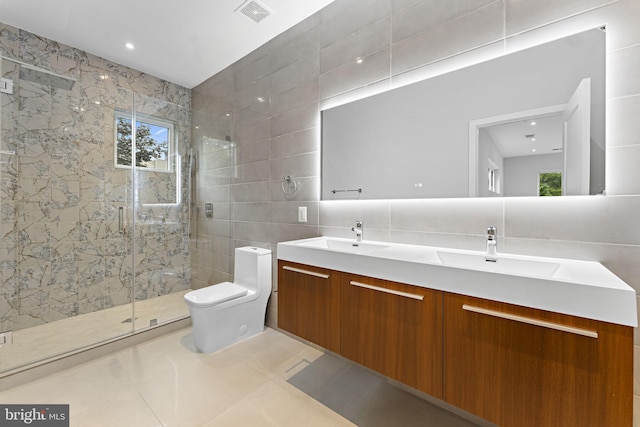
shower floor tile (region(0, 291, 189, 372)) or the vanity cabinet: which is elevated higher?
the vanity cabinet

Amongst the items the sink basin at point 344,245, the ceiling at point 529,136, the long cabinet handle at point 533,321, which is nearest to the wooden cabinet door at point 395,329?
the long cabinet handle at point 533,321

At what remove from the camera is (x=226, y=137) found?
2973mm

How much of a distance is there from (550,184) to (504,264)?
438 mm

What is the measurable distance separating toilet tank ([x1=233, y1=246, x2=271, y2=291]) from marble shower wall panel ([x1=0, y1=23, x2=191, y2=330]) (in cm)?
99

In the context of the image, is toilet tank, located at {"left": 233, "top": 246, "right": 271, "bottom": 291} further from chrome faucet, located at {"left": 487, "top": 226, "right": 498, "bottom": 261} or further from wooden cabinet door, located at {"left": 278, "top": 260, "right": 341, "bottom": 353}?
chrome faucet, located at {"left": 487, "top": 226, "right": 498, "bottom": 261}

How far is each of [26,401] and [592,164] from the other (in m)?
3.26

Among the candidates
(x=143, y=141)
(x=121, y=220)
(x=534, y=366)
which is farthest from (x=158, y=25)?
(x=534, y=366)

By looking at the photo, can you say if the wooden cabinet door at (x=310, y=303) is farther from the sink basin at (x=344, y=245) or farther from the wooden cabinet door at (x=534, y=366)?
the wooden cabinet door at (x=534, y=366)

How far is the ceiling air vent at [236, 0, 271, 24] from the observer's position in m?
2.06

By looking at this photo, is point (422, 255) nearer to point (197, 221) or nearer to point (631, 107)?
point (631, 107)

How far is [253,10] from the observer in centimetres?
213

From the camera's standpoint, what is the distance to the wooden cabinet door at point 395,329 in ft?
3.67

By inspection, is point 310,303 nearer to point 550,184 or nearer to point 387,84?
point 550,184

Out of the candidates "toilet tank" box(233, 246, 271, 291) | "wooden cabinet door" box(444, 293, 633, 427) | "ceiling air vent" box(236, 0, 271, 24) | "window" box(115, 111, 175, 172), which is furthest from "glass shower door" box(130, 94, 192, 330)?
"wooden cabinet door" box(444, 293, 633, 427)
